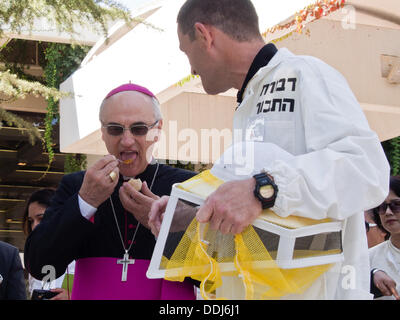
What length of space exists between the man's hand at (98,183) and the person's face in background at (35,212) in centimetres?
323

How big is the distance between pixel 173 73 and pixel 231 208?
6822 millimetres

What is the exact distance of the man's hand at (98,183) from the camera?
2.47 m

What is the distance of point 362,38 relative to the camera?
9.24 m

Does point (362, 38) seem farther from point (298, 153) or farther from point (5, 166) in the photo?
point (5, 166)

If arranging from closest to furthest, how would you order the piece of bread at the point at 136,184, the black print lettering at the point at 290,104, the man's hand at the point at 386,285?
the black print lettering at the point at 290,104, the piece of bread at the point at 136,184, the man's hand at the point at 386,285

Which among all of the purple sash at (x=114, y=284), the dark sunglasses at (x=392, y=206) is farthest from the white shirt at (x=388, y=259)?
the purple sash at (x=114, y=284)

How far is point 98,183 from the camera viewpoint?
2.47 meters

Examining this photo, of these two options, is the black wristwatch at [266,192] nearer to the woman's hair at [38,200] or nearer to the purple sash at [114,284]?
the purple sash at [114,284]

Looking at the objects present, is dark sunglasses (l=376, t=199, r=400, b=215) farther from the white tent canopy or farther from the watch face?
the watch face

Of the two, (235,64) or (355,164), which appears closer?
(355,164)

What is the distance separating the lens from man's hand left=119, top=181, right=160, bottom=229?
251cm

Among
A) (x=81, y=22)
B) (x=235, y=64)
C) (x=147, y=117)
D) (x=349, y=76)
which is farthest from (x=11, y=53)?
(x=235, y=64)

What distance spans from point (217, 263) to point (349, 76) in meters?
8.17

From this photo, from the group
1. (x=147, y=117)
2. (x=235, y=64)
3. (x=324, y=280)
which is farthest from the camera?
(x=147, y=117)
